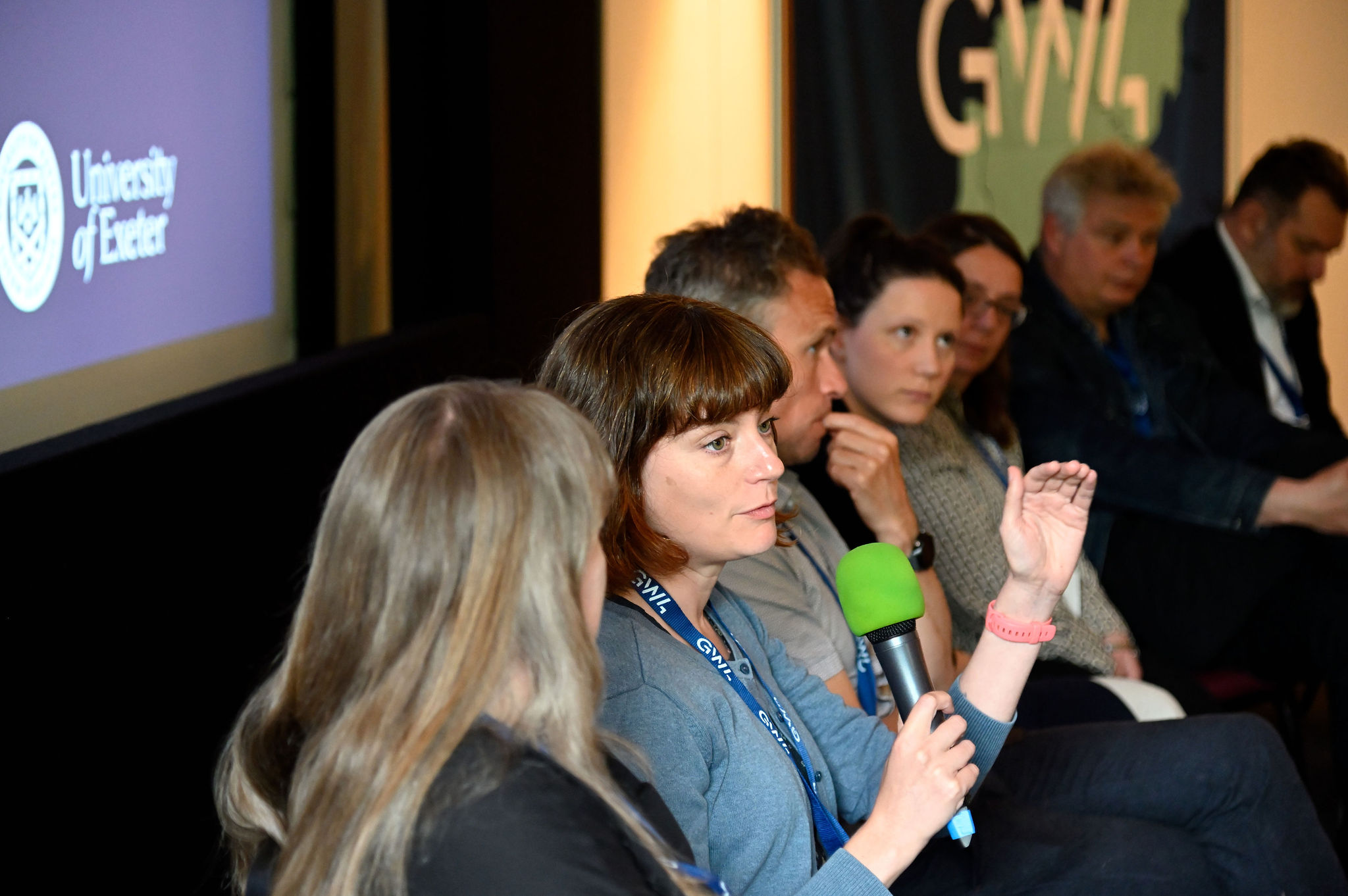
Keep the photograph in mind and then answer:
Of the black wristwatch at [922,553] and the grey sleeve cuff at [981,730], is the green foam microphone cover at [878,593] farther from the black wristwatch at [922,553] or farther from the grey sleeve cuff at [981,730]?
the black wristwatch at [922,553]

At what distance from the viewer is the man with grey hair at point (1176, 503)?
9.57 ft

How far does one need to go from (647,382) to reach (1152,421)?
225 centimetres

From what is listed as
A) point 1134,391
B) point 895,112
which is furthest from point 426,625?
point 895,112

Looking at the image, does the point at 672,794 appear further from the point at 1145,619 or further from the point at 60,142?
the point at 1145,619

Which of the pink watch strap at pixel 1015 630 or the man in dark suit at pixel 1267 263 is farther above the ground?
the man in dark suit at pixel 1267 263

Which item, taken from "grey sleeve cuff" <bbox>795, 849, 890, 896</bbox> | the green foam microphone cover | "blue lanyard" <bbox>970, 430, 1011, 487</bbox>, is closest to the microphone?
the green foam microphone cover

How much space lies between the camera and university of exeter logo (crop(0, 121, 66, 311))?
1.56 m

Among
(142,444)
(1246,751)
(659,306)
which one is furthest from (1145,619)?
(142,444)

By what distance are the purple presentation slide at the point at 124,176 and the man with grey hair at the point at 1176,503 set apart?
1777 millimetres

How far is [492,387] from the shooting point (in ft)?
3.48

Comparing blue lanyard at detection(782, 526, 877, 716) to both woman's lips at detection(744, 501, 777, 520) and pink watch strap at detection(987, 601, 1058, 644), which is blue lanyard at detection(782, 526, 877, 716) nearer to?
pink watch strap at detection(987, 601, 1058, 644)

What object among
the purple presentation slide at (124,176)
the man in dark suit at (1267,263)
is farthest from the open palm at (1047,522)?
the man in dark suit at (1267,263)

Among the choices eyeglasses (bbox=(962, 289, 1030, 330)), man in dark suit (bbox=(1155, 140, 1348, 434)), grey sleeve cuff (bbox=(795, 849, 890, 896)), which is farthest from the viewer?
Answer: man in dark suit (bbox=(1155, 140, 1348, 434))

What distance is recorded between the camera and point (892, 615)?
147cm
